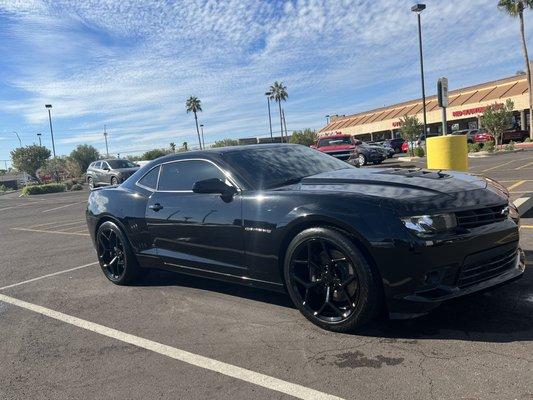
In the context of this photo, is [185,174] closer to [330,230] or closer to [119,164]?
[330,230]

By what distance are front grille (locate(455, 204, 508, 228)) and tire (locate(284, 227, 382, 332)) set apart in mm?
735

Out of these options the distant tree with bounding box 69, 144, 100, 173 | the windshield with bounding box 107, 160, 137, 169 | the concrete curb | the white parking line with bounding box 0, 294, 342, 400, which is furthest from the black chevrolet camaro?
the distant tree with bounding box 69, 144, 100, 173

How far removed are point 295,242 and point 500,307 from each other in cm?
173

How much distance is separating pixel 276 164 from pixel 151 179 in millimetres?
1568

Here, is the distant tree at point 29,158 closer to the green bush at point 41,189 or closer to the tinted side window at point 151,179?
the green bush at point 41,189

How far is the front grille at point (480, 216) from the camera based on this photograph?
11.7 ft

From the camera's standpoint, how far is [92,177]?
1129 inches

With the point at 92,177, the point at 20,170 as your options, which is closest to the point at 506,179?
the point at 92,177

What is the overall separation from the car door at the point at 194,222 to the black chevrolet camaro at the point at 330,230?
12 millimetres

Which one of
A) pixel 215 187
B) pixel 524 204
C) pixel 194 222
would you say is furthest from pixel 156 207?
pixel 524 204

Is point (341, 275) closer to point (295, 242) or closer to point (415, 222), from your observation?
point (295, 242)

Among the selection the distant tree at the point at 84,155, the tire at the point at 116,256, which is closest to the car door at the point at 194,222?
the tire at the point at 116,256

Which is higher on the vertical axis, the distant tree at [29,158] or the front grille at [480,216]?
the distant tree at [29,158]

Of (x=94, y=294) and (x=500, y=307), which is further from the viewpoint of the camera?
(x=94, y=294)
